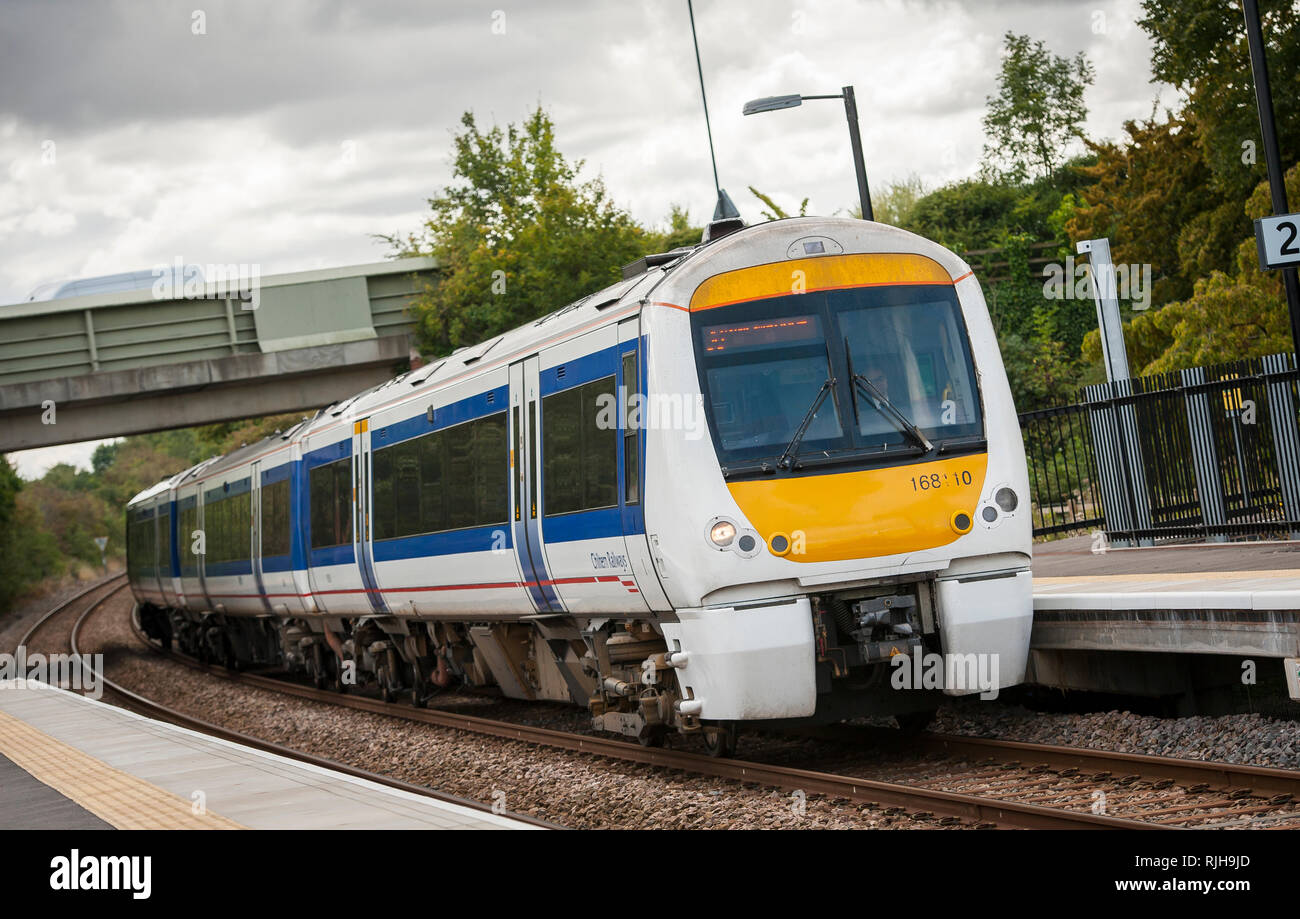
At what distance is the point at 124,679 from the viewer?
28.5m

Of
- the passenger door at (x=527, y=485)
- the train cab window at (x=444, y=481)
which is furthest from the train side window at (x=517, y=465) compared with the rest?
→ the train cab window at (x=444, y=481)

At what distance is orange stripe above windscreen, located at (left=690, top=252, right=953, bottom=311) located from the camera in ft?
32.3

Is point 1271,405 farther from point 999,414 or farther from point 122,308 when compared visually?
point 122,308

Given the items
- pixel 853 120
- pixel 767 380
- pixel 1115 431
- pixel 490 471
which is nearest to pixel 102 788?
pixel 490 471

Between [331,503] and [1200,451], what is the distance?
9800mm

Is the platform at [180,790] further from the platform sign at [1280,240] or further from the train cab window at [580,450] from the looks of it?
the platform sign at [1280,240]

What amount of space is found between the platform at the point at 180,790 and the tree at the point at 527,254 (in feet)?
62.3

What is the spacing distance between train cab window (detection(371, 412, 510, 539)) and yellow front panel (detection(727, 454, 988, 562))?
11.8 feet

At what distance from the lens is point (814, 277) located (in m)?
10.0

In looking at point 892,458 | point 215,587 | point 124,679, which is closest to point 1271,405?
point 892,458

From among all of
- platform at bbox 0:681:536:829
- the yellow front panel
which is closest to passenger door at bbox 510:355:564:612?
platform at bbox 0:681:536:829

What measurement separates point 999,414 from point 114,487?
5032 inches

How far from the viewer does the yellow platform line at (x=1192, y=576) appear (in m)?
10.5

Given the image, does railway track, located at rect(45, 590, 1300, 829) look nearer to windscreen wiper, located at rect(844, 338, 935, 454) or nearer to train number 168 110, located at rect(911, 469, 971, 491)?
train number 168 110, located at rect(911, 469, 971, 491)
